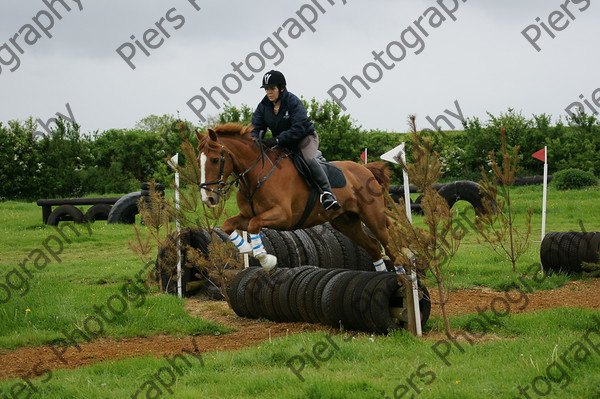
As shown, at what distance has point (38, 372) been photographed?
577 cm

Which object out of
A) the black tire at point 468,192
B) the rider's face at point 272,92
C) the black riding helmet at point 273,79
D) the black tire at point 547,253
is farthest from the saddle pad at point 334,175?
the black tire at point 468,192

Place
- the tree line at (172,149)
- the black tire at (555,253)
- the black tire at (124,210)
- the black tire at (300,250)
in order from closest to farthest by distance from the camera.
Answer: the black tire at (300,250)
the black tire at (555,253)
the black tire at (124,210)
the tree line at (172,149)

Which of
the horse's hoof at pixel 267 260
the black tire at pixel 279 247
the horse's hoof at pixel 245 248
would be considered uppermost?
the horse's hoof at pixel 245 248

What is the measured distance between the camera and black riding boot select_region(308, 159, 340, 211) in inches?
275

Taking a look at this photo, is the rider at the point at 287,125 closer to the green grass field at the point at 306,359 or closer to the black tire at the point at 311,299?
the black tire at the point at 311,299

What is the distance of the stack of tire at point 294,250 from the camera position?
9.70 meters

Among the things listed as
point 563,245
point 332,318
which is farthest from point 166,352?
point 563,245

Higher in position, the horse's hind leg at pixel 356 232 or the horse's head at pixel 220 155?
the horse's head at pixel 220 155

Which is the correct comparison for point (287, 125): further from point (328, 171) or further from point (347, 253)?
point (347, 253)

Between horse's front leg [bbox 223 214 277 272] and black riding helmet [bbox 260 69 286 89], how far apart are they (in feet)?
4.88

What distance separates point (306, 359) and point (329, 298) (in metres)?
1.46

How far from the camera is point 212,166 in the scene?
6316mm

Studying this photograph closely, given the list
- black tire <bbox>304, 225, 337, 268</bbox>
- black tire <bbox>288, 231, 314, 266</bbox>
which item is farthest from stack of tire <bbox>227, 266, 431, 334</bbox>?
black tire <bbox>304, 225, 337, 268</bbox>

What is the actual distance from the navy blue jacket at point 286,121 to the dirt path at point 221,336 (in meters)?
2.18
